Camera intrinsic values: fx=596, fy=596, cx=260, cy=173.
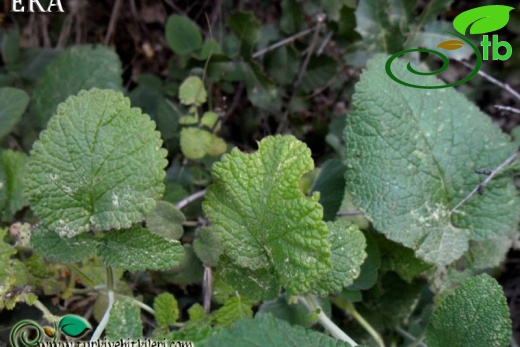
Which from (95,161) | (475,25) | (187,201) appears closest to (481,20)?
(475,25)

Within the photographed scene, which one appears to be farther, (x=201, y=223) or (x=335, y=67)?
(x=335, y=67)

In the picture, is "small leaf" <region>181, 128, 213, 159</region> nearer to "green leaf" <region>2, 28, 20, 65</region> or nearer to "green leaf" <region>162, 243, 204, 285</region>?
"green leaf" <region>162, 243, 204, 285</region>

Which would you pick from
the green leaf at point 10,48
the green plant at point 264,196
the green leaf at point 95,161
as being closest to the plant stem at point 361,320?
the green plant at point 264,196

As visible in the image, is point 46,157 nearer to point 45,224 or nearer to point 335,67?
point 45,224

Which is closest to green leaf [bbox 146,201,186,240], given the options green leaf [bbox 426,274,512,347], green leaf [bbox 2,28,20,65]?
green leaf [bbox 426,274,512,347]

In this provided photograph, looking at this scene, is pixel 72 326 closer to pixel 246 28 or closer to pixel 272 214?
pixel 272 214

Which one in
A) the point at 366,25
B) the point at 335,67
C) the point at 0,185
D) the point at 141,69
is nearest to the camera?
the point at 0,185

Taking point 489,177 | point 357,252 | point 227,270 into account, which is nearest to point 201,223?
point 227,270
